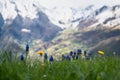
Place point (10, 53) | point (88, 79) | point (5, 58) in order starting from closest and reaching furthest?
1. point (88, 79)
2. point (5, 58)
3. point (10, 53)

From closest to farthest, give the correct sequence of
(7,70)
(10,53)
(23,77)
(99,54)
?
(23,77)
(7,70)
(10,53)
(99,54)

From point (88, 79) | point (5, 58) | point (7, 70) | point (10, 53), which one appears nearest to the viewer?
point (88, 79)

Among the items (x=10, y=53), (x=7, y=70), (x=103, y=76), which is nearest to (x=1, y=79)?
(x=7, y=70)

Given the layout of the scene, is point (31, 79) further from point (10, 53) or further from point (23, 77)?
point (10, 53)

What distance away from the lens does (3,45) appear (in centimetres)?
625

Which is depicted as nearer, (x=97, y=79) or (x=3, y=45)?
(x=97, y=79)

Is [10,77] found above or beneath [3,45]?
beneath

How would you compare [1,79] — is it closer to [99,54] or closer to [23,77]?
[23,77]

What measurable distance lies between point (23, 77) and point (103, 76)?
2.59ft

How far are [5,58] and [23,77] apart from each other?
1731mm

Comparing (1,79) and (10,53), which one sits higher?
(10,53)

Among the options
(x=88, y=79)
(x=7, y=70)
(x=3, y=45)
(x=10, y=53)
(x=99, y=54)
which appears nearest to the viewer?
(x=88, y=79)

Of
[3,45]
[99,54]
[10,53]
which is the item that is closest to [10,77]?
[10,53]

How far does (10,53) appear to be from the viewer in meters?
5.31
